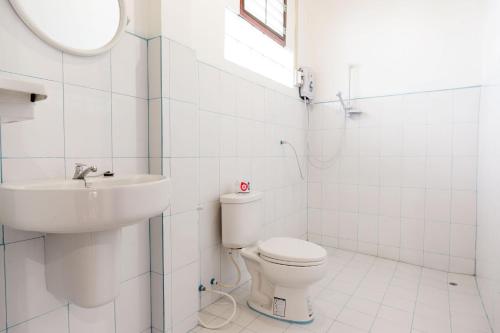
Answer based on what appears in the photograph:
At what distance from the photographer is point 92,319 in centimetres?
122

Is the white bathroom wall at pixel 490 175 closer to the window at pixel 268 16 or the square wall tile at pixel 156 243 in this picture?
the window at pixel 268 16

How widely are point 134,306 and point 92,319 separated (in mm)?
203

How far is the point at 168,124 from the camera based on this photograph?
1.40 m

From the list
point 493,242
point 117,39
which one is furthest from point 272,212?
point 117,39

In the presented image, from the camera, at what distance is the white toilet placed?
156 centimetres

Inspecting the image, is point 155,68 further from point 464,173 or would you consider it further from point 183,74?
point 464,173

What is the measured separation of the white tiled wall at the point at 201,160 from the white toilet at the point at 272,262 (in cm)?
14

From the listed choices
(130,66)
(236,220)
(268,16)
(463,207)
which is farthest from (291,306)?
(268,16)

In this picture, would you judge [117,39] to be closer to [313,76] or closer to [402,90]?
[313,76]

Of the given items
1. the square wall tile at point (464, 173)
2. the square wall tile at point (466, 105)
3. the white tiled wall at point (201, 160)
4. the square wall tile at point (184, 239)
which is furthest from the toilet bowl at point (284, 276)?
the square wall tile at point (466, 105)

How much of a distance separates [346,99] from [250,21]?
3.77 ft

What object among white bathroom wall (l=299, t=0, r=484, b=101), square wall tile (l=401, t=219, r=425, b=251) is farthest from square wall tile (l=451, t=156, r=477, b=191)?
white bathroom wall (l=299, t=0, r=484, b=101)

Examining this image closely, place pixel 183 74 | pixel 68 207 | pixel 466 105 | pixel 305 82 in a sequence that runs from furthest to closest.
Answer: pixel 305 82 < pixel 466 105 < pixel 183 74 < pixel 68 207

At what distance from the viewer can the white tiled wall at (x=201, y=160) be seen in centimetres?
141
